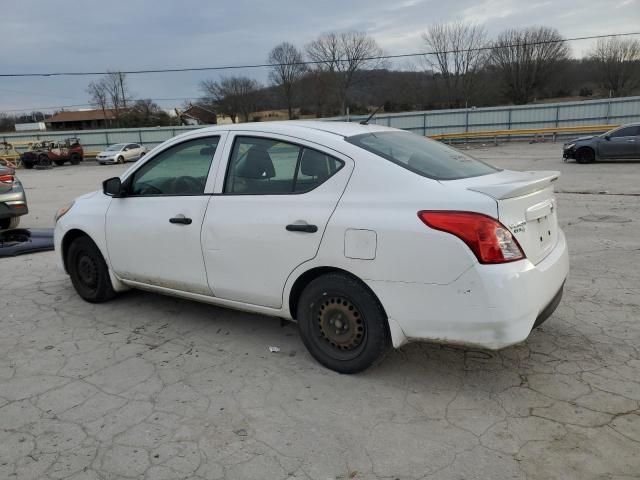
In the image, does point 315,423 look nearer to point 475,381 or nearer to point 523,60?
point 475,381

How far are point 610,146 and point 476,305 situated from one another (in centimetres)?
1762

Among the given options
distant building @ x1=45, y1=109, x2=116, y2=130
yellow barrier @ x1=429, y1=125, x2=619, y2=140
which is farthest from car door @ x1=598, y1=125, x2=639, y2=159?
distant building @ x1=45, y1=109, x2=116, y2=130

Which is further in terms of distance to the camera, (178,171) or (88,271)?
(88,271)

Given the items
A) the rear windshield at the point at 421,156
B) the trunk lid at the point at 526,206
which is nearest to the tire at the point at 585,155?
the rear windshield at the point at 421,156

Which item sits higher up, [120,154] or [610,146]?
[120,154]

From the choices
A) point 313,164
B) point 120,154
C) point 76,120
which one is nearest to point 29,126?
point 76,120

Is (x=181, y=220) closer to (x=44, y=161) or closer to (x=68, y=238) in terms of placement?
(x=68, y=238)

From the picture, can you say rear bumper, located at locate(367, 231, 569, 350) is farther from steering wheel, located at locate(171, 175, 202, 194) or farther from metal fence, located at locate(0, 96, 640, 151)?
metal fence, located at locate(0, 96, 640, 151)

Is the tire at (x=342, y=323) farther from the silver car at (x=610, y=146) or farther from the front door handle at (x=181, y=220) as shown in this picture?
the silver car at (x=610, y=146)

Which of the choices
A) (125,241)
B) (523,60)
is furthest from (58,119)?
(125,241)

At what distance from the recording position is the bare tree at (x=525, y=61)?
205 feet

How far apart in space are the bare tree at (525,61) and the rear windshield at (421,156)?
65.3 metres

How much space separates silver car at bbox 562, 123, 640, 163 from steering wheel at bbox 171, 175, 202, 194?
686 inches

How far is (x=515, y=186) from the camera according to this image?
2.90 metres
